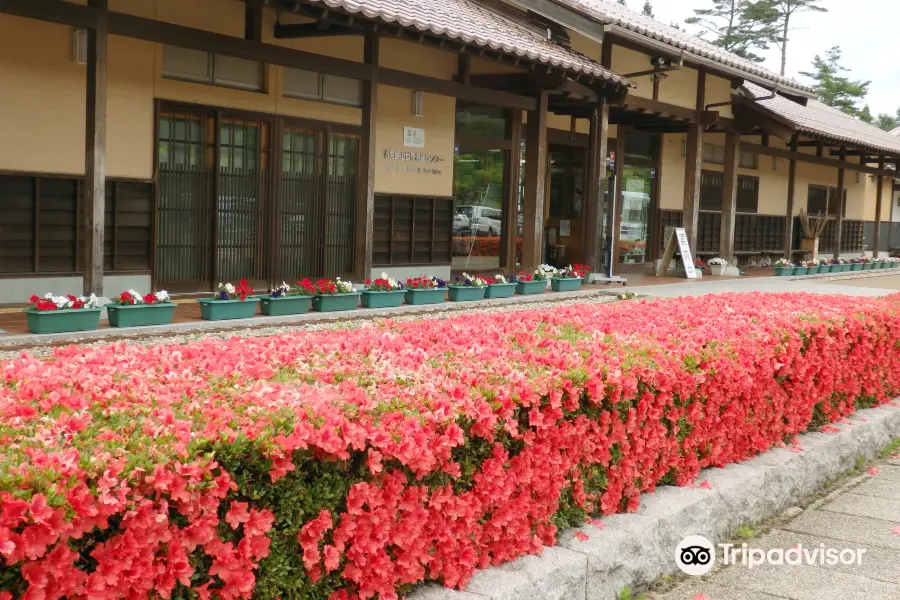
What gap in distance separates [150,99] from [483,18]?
5.75 metres

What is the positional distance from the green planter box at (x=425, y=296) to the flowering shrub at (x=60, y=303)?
4838 millimetres

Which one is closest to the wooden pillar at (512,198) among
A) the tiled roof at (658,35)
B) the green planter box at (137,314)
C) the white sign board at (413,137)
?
the tiled roof at (658,35)

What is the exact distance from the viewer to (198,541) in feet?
8.45

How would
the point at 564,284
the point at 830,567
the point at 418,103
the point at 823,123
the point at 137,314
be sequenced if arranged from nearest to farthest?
the point at 830,567, the point at 137,314, the point at 418,103, the point at 564,284, the point at 823,123

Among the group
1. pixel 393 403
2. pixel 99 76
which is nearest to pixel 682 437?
pixel 393 403

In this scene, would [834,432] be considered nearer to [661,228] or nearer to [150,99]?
[150,99]

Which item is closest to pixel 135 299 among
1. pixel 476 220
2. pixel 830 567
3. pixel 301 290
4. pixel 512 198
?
pixel 301 290

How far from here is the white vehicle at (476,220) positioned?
1697 centimetres

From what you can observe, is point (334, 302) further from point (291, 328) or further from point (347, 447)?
point (347, 447)

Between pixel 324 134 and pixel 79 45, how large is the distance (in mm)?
3947

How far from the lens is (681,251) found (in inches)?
811

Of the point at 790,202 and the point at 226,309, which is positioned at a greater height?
the point at 790,202

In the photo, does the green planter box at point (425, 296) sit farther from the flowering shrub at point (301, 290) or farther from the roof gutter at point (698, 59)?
the roof gutter at point (698, 59)

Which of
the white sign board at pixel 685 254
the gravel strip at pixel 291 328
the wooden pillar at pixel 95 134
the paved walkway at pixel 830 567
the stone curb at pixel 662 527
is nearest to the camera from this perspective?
the stone curb at pixel 662 527
